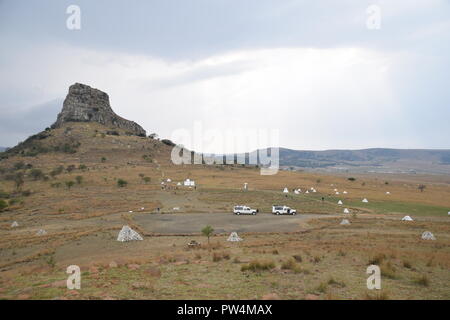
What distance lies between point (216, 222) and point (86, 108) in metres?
135

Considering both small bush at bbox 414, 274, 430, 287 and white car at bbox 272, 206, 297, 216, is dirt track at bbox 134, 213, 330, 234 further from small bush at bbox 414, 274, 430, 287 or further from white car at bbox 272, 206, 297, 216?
small bush at bbox 414, 274, 430, 287

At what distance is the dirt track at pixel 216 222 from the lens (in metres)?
29.3

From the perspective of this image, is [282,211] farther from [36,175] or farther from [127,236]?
[36,175]

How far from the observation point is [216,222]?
33.4 metres

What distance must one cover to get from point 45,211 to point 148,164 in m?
61.0

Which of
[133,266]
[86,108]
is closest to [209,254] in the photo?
[133,266]

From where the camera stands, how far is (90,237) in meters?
25.3

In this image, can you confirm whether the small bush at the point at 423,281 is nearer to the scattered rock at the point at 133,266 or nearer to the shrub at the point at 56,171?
the scattered rock at the point at 133,266

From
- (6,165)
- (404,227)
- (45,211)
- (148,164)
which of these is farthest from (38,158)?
(404,227)

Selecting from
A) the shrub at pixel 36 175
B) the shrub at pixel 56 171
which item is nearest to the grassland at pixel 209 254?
the shrub at pixel 36 175

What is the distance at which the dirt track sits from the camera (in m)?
29.3

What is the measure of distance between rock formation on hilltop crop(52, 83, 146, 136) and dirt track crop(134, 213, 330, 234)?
408ft
